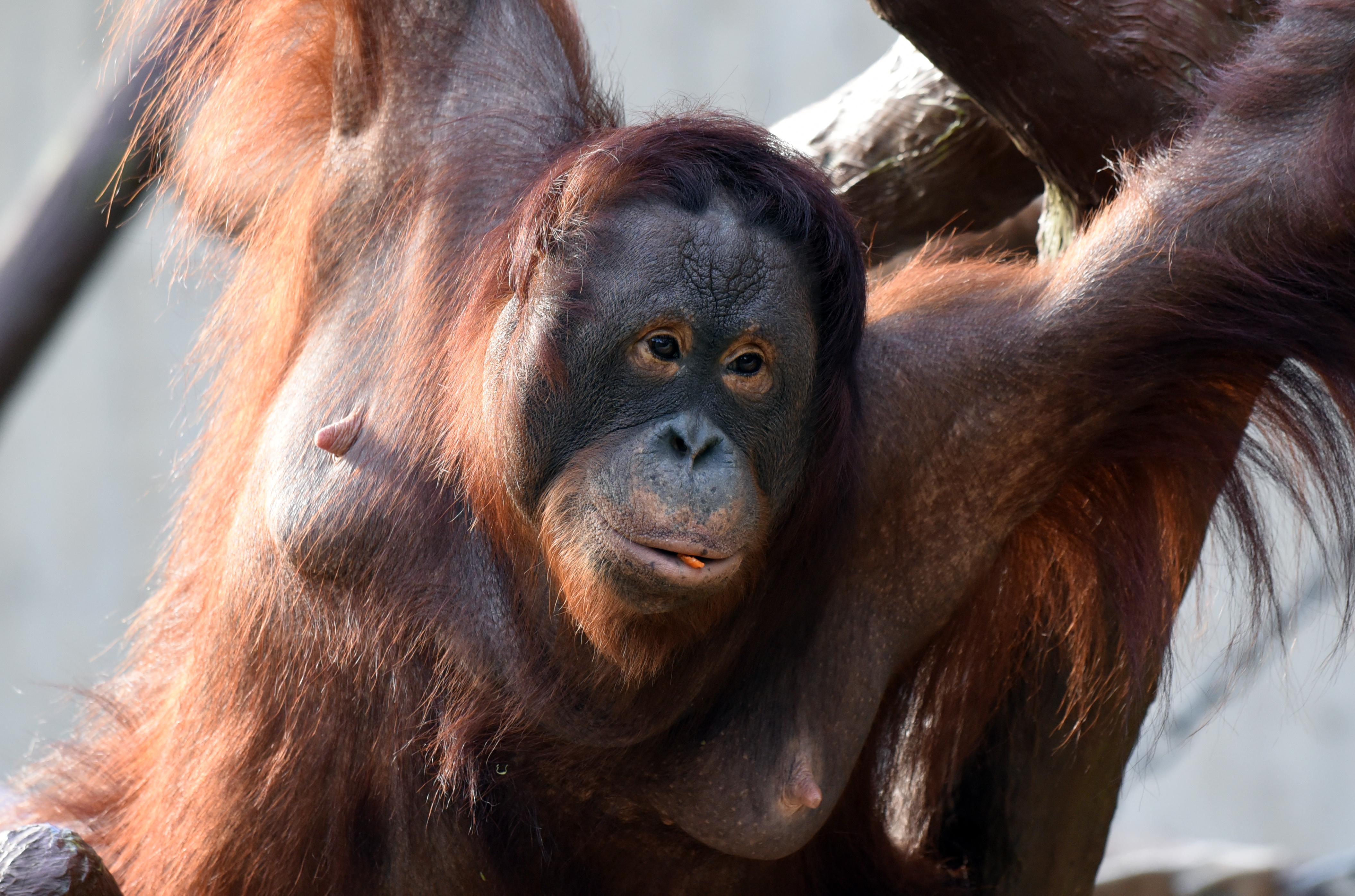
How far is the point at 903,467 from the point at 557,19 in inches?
46.8

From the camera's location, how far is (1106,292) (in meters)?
2.00

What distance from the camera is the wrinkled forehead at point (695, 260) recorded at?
1868 millimetres

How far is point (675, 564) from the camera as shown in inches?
69.3

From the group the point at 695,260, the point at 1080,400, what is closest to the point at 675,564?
the point at 695,260

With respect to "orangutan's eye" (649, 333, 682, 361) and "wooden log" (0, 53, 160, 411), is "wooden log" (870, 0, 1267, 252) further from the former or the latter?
"wooden log" (0, 53, 160, 411)

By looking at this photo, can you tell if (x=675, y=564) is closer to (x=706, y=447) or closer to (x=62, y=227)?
(x=706, y=447)

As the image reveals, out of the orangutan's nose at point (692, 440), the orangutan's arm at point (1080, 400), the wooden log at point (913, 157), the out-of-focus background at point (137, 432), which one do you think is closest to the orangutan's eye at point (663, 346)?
the orangutan's nose at point (692, 440)

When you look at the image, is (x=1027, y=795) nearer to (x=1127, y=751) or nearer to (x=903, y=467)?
(x=1127, y=751)

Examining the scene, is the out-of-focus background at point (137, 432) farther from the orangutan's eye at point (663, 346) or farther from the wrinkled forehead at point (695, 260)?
the orangutan's eye at point (663, 346)

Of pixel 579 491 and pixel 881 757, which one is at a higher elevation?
pixel 579 491

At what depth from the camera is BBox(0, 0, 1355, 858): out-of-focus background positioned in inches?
335

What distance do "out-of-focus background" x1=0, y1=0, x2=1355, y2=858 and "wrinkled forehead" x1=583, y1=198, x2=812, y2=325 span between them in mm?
6688

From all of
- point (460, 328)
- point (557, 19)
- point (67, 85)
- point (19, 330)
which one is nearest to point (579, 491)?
point (460, 328)

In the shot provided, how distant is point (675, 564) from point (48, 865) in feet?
3.34
